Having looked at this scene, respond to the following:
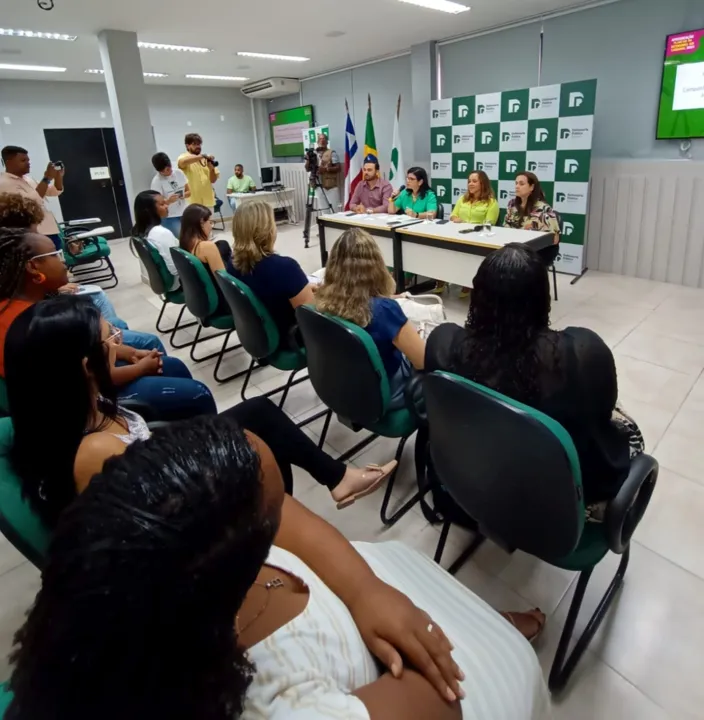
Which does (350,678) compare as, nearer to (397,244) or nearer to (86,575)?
(86,575)

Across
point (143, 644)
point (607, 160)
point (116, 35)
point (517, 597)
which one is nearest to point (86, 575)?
point (143, 644)

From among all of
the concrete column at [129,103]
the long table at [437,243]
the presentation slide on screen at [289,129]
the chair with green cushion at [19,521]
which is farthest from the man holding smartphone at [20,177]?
the presentation slide on screen at [289,129]

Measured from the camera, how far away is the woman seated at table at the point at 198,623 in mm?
356

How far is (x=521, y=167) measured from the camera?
→ 5055 millimetres

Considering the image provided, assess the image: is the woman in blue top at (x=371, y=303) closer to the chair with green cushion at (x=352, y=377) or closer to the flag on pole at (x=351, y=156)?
the chair with green cushion at (x=352, y=377)

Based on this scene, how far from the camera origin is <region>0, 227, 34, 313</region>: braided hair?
5.83 feet

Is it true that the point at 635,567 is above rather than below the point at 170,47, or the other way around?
below

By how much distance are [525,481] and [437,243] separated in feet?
9.62

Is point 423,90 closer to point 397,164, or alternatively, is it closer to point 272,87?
point 397,164

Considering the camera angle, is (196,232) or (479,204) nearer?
(196,232)

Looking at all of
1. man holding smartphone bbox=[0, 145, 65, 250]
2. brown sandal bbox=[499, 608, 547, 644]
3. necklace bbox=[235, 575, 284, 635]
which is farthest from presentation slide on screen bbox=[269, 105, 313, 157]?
necklace bbox=[235, 575, 284, 635]

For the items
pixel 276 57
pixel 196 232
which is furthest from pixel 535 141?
pixel 276 57

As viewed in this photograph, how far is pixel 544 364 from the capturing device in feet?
3.75

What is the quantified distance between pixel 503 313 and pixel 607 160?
4.46 m
